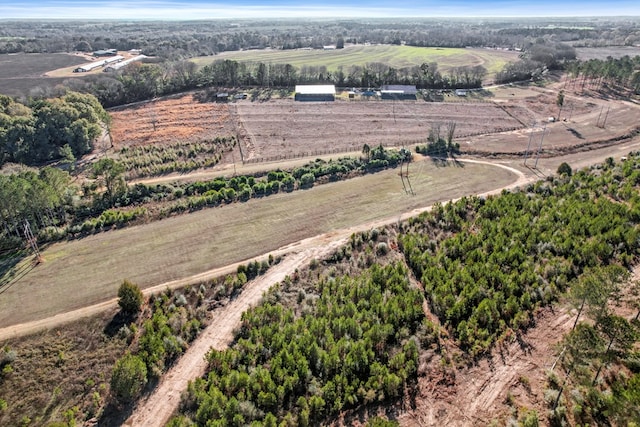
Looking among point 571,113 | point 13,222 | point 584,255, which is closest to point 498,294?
point 584,255

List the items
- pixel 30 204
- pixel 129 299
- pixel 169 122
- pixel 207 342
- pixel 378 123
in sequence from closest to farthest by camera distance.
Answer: pixel 207 342 < pixel 129 299 < pixel 30 204 < pixel 378 123 < pixel 169 122

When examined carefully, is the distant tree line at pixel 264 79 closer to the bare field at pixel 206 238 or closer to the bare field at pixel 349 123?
the bare field at pixel 349 123

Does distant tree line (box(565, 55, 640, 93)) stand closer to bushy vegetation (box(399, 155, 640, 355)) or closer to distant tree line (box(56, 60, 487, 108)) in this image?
distant tree line (box(56, 60, 487, 108))

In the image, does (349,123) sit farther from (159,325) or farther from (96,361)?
(96,361)

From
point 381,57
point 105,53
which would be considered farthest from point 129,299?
point 105,53

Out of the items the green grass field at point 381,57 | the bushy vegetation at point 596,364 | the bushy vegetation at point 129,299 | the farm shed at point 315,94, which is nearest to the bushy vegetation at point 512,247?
the bushy vegetation at point 596,364
